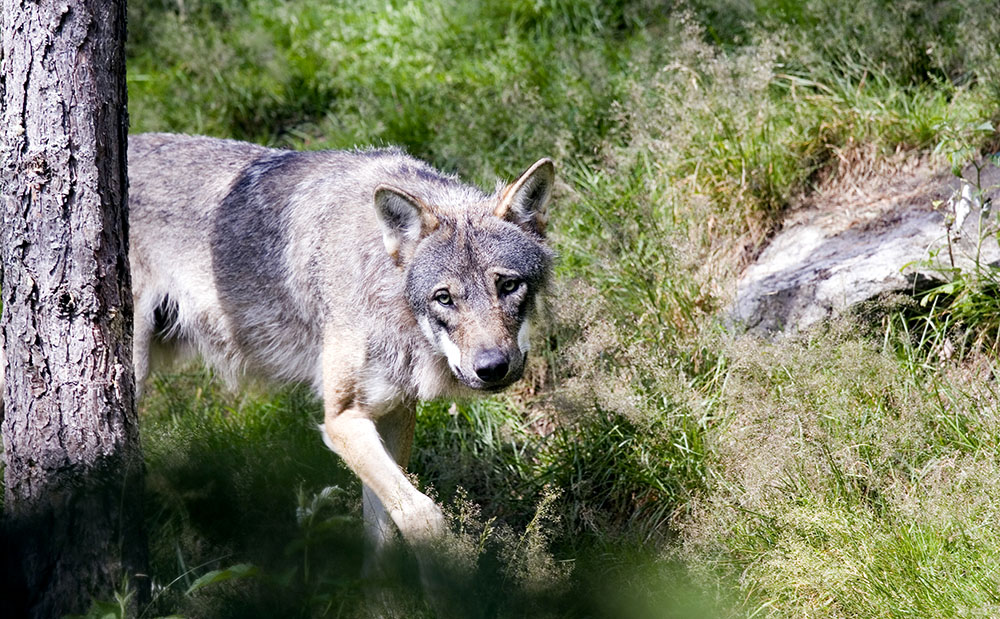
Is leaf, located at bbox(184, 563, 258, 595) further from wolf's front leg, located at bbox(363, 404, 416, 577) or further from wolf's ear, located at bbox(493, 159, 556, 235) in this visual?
wolf's ear, located at bbox(493, 159, 556, 235)

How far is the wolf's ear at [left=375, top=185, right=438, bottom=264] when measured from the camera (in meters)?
4.82

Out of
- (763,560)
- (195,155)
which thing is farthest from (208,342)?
(763,560)

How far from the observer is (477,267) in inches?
184

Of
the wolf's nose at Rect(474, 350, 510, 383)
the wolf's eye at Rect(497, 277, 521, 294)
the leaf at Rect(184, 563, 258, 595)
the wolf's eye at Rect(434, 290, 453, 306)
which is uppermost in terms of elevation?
the wolf's eye at Rect(497, 277, 521, 294)

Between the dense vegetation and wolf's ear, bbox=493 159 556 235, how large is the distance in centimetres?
92

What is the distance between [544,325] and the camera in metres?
5.60

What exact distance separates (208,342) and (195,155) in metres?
1.15

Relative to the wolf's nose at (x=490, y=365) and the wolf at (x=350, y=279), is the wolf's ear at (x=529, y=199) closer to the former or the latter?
the wolf at (x=350, y=279)

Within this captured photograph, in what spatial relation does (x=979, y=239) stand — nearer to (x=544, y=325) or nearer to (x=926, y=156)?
(x=926, y=156)

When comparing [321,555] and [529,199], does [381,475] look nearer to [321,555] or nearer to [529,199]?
[321,555]

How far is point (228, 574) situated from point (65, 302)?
1355 mm

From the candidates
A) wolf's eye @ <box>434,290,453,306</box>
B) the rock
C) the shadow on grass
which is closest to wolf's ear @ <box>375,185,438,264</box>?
wolf's eye @ <box>434,290,453,306</box>

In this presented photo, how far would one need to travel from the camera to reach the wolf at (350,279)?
4.65 m

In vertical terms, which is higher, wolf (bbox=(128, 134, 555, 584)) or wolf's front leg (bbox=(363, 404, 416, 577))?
wolf (bbox=(128, 134, 555, 584))
